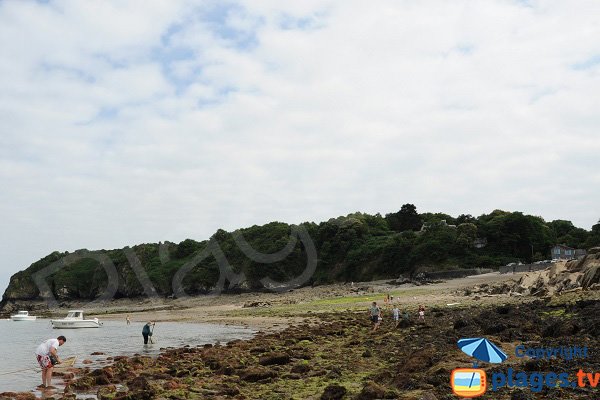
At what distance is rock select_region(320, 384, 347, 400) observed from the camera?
13805mm

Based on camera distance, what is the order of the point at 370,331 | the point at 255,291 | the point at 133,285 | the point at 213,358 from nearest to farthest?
the point at 213,358 → the point at 370,331 → the point at 255,291 → the point at 133,285

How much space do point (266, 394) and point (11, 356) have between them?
80.3 ft

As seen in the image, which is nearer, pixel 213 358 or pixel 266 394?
pixel 266 394

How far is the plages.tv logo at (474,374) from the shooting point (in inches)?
396

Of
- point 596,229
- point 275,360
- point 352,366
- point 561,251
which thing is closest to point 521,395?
point 352,366

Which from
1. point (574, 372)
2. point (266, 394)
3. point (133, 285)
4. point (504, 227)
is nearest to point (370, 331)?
point (266, 394)

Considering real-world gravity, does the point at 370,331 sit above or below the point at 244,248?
below

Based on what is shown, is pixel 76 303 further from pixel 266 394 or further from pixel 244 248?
pixel 266 394

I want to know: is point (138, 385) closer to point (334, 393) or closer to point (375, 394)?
point (334, 393)

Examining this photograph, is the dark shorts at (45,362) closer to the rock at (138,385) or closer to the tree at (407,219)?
the rock at (138,385)

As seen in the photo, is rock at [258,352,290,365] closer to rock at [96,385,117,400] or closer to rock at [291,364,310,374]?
rock at [291,364,310,374]

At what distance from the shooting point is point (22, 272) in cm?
15875

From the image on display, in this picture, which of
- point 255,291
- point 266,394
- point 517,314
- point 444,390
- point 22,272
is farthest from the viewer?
point 22,272

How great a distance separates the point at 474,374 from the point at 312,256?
102 metres
